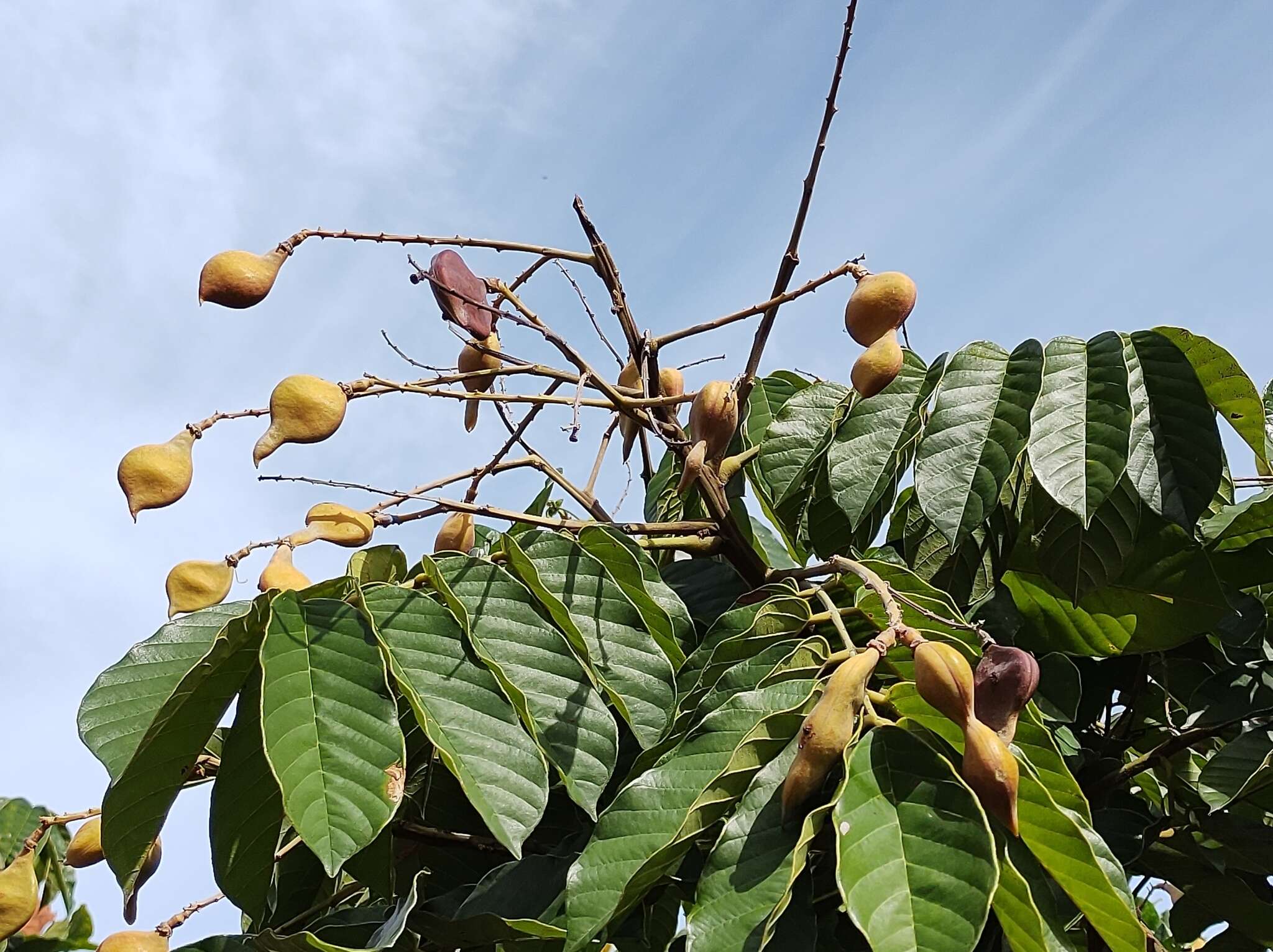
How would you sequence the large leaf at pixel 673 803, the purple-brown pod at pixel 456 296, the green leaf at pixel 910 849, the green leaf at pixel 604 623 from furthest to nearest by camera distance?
the purple-brown pod at pixel 456 296, the green leaf at pixel 604 623, the large leaf at pixel 673 803, the green leaf at pixel 910 849

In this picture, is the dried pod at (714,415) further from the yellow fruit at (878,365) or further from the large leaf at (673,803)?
the large leaf at (673,803)

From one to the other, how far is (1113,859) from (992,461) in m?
0.49

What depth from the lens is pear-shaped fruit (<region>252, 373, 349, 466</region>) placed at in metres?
1.13

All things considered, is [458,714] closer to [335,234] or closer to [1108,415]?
[335,234]

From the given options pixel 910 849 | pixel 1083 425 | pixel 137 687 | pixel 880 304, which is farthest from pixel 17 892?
pixel 1083 425

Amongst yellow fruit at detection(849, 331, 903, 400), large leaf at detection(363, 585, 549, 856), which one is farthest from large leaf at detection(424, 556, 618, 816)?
yellow fruit at detection(849, 331, 903, 400)

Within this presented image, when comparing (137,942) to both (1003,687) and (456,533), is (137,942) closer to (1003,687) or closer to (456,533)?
(456,533)

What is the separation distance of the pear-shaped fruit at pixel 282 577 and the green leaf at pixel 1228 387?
3.44 ft

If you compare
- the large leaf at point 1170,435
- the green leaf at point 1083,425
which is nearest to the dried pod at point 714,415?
the green leaf at point 1083,425

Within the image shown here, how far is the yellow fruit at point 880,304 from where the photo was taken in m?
1.14

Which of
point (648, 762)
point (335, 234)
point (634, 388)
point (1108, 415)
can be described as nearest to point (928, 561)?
point (1108, 415)

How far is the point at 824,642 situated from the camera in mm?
1040

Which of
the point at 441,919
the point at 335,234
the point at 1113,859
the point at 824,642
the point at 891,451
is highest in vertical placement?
the point at 335,234

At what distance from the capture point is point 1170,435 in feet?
4.27
